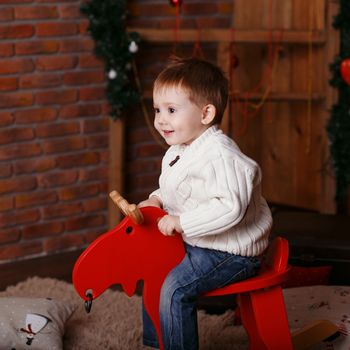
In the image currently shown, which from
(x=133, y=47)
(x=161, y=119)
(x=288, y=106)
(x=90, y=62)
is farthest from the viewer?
(x=288, y=106)

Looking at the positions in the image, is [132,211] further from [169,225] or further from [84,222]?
[84,222]

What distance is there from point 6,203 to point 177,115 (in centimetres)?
185

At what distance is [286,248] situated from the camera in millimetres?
2377

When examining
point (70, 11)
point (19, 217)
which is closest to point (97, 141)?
point (19, 217)

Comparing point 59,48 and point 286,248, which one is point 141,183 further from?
point 286,248

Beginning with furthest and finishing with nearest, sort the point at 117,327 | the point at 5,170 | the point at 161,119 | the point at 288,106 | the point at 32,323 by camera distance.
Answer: the point at 288,106 → the point at 5,170 → the point at 117,327 → the point at 32,323 → the point at 161,119

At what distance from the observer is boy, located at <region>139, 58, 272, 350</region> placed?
2225mm

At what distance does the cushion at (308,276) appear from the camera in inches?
122

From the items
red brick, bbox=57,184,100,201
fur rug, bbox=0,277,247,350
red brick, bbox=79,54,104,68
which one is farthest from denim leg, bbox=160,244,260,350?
red brick, bbox=79,54,104,68

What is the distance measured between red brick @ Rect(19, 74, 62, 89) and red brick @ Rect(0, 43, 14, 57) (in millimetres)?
129

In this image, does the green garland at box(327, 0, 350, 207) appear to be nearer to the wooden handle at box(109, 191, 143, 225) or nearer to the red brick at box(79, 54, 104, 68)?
the red brick at box(79, 54, 104, 68)

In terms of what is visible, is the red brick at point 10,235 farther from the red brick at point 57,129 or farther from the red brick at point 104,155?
the red brick at point 104,155

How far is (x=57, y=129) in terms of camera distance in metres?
4.02

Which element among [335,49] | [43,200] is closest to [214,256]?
[43,200]
